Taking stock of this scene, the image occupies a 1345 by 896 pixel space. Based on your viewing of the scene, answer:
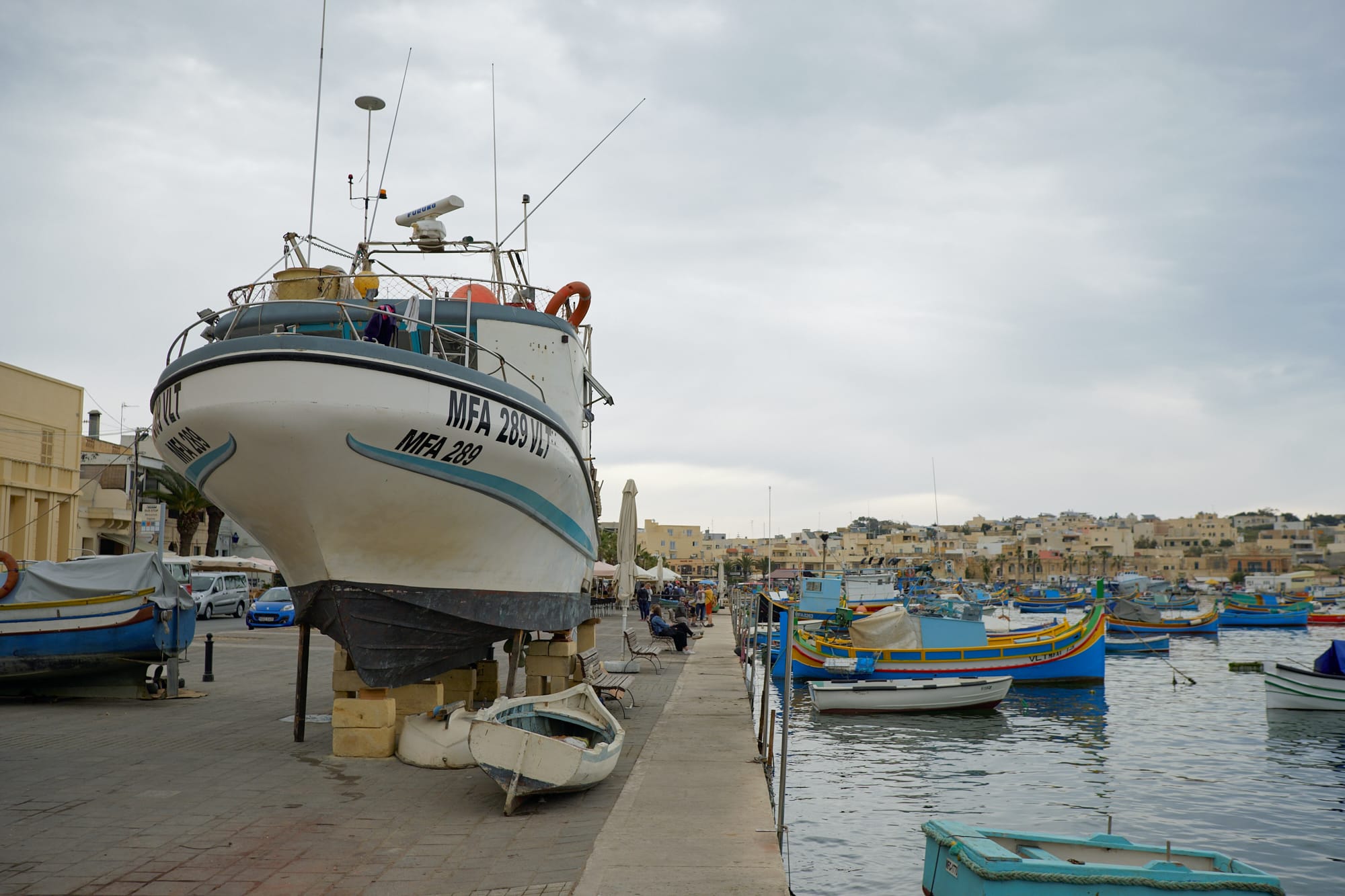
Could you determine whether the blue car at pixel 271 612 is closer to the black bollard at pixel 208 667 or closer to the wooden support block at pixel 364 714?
the black bollard at pixel 208 667

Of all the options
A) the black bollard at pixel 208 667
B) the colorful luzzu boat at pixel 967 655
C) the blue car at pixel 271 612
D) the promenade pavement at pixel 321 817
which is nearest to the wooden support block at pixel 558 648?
the promenade pavement at pixel 321 817

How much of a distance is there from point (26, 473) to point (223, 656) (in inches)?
746

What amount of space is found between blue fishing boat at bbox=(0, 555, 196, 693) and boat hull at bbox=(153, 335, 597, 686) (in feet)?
17.7

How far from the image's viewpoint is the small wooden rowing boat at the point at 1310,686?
65.2 feet

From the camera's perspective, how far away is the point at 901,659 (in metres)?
22.1

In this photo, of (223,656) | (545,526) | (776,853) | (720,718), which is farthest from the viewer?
(223,656)

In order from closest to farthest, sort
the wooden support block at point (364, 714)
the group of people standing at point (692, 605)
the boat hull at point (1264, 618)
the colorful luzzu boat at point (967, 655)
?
the wooden support block at point (364, 714)
the colorful luzzu boat at point (967, 655)
the group of people standing at point (692, 605)
the boat hull at point (1264, 618)

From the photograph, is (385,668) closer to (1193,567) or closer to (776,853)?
(776,853)

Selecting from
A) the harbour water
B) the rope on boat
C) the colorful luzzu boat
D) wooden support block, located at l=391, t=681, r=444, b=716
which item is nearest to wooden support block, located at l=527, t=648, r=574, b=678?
wooden support block, located at l=391, t=681, r=444, b=716

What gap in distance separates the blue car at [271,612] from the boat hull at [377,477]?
74.2ft

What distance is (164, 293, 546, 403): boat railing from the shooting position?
904 cm

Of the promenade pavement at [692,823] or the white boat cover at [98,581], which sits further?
the white boat cover at [98,581]

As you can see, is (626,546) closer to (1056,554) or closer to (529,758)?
(529,758)

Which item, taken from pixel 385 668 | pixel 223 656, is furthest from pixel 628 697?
pixel 223 656
